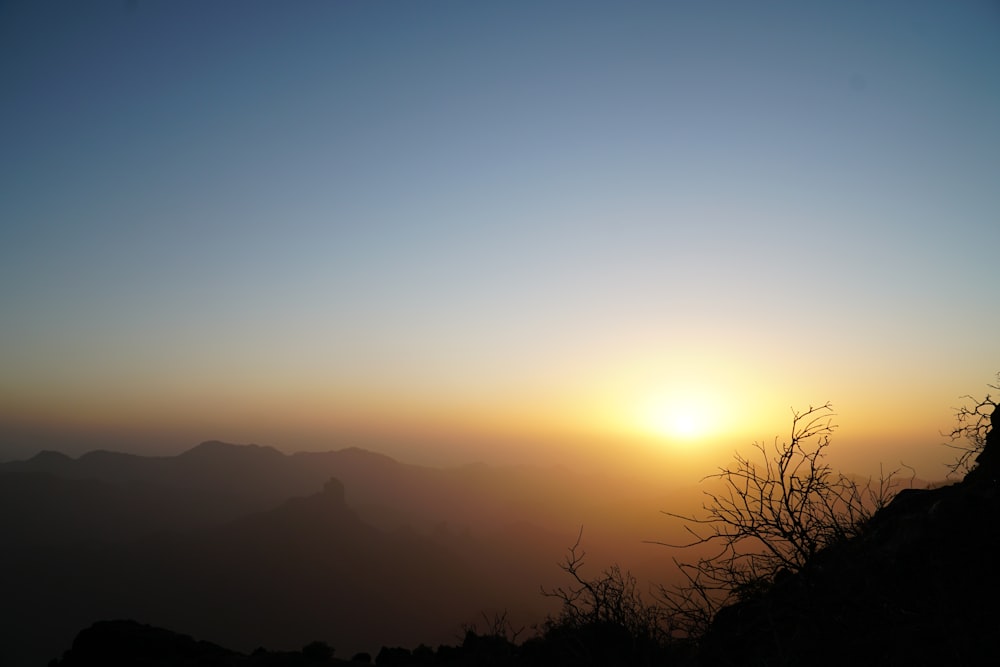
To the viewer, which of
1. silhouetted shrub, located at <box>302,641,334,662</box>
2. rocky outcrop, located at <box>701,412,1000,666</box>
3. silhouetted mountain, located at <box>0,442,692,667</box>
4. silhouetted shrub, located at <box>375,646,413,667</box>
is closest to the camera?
rocky outcrop, located at <box>701,412,1000,666</box>

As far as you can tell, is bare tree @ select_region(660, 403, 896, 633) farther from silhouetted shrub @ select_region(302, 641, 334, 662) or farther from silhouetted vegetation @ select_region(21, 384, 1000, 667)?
silhouetted shrub @ select_region(302, 641, 334, 662)

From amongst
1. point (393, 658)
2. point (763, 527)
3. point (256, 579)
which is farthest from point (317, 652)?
point (256, 579)

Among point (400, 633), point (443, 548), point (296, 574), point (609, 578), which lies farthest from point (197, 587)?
point (609, 578)

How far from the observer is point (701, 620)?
24.6 ft

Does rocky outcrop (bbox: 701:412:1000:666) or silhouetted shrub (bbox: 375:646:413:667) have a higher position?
rocky outcrop (bbox: 701:412:1000:666)

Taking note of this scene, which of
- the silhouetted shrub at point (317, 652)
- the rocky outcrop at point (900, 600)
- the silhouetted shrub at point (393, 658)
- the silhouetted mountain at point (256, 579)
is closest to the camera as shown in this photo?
the rocky outcrop at point (900, 600)

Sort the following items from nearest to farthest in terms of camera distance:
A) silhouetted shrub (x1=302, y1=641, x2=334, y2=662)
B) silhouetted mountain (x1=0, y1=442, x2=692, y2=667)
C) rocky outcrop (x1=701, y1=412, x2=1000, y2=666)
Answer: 1. rocky outcrop (x1=701, y1=412, x2=1000, y2=666)
2. silhouetted shrub (x1=302, y1=641, x2=334, y2=662)
3. silhouetted mountain (x1=0, y1=442, x2=692, y2=667)

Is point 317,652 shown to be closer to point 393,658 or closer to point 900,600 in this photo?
point 393,658

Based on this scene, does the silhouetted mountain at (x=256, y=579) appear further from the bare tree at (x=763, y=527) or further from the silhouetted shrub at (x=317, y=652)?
the bare tree at (x=763, y=527)

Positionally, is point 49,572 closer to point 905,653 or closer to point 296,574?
point 296,574

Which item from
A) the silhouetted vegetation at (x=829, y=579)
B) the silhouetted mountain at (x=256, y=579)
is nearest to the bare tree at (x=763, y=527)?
the silhouetted vegetation at (x=829, y=579)

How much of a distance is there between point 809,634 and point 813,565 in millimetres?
820

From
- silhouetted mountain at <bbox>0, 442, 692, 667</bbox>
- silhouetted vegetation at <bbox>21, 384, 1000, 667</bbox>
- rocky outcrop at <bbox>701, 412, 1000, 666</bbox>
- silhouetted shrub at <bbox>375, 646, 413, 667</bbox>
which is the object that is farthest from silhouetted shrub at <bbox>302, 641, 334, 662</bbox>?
silhouetted mountain at <bbox>0, 442, 692, 667</bbox>

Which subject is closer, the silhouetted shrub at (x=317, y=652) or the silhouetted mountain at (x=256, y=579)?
the silhouetted shrub at (x=317, y=652)
